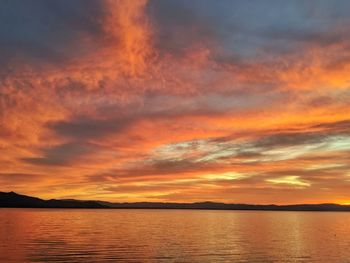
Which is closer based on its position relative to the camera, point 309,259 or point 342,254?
point 309,259

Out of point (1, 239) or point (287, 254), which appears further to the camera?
point (1, 239)

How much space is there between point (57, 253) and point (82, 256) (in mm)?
4879

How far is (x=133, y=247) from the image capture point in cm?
7500

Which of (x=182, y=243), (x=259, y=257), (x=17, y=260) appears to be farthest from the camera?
(x=182, y=243)

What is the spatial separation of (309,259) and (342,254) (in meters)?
9.71

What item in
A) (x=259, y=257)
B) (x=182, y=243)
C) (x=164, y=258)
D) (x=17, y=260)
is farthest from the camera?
(x=182, y=243)

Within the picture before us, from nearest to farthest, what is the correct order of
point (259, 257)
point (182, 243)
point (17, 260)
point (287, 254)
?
1. point (17, 260)
2. point (259, 257)
3. point (287, 254)
4. point (182, 243)

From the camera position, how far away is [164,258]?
203 ft

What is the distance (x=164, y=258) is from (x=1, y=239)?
128 ft

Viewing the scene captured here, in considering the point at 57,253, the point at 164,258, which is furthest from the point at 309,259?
the point at 57,253

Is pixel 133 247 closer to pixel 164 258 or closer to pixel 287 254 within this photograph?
pixel 164 258

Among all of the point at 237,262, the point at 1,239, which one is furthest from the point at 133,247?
the point at 1,239

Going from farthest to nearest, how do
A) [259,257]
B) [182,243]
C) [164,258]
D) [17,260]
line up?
[182,243] < [259,257] < [164,258] < [17,260]

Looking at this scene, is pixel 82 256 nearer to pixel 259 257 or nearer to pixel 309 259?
pixel 259 257
